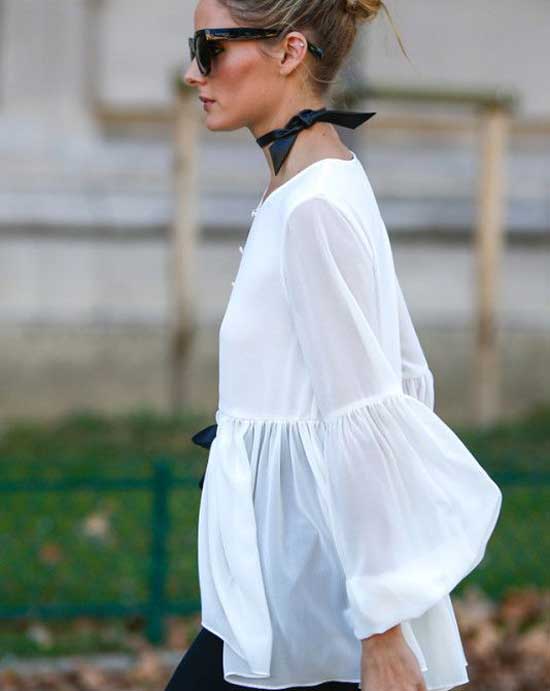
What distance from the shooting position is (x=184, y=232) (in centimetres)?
909

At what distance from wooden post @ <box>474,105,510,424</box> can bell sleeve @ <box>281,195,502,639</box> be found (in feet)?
24.0

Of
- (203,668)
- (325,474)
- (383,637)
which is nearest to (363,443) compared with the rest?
(325,474)

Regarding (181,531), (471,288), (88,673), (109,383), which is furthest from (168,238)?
(88,673)

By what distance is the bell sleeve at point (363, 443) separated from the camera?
2049 millimetres

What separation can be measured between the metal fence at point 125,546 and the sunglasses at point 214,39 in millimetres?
3419

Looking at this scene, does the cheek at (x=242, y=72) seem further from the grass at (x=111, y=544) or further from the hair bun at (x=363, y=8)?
the grass at (x=111, y=544)

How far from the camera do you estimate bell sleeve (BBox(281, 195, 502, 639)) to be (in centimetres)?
205

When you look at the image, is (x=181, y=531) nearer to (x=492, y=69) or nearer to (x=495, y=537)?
(x=495, y=537)

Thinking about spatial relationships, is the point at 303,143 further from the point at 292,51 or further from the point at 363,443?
the point at 363,443

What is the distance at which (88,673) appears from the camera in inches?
207

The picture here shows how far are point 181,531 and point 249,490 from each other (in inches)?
166

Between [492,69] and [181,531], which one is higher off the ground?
[492,69]

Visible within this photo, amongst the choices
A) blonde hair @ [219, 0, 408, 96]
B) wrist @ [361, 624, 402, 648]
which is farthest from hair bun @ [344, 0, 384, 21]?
wrist @ [361, 624, 402, 648]

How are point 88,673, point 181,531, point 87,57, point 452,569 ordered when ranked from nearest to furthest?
1. point 452,569
2. point 88,673
3. point 181,531
4. point 87,57
